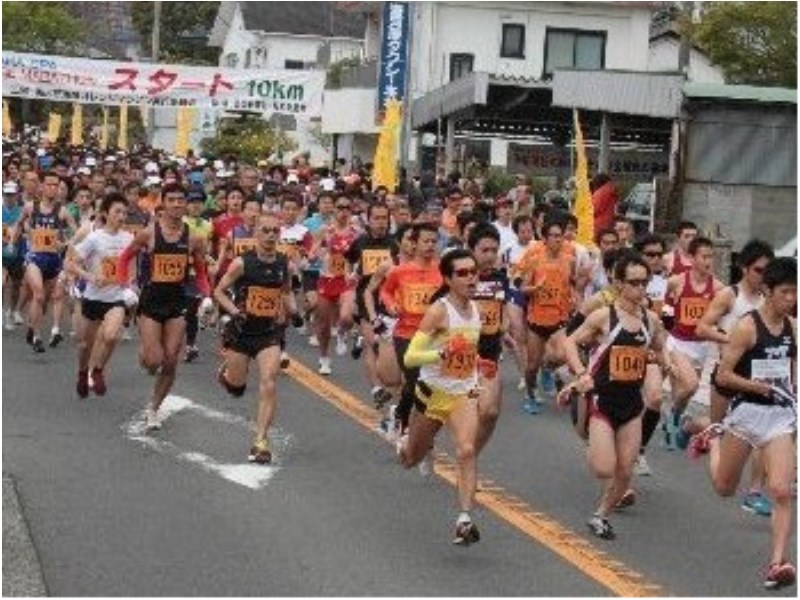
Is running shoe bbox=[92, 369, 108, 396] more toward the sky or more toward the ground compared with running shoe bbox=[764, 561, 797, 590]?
more toward the ground

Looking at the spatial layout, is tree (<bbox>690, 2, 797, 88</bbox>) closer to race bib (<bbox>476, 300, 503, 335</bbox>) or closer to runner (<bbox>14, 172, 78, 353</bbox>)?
runner (<bbox>14, 172, 78, 353</bbox>)

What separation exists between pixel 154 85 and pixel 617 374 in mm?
29299

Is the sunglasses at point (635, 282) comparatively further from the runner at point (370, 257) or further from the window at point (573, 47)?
the window at point (573, 47)

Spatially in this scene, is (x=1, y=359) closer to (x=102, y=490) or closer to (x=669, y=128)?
(x=102, y=490)

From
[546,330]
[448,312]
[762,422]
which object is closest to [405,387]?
Result: [448,312]

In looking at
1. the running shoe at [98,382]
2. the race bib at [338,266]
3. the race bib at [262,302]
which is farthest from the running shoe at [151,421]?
the race bib at [338,266]

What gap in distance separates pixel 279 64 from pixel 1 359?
60.7m

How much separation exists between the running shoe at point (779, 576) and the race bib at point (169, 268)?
22.5 ft

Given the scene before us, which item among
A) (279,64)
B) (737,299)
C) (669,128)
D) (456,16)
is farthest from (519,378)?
(279,64)

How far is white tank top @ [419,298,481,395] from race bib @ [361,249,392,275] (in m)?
6.20

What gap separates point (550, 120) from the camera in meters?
37.4

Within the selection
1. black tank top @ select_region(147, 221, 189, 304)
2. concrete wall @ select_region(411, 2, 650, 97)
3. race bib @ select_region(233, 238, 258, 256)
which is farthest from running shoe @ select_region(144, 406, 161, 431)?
concrete wall @ select_region(411, 2, 650, 97)

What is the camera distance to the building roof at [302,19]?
79.6 metres

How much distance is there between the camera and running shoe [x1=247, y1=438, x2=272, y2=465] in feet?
45.2
